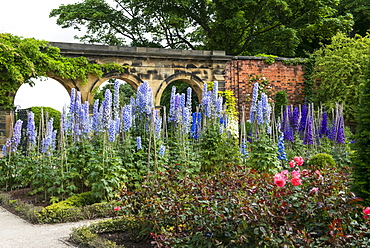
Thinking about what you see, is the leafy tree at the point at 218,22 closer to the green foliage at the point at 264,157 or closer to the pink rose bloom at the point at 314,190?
the green foliage at the point at 264,157

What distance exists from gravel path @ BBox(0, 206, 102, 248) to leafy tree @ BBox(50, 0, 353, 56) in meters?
15.1

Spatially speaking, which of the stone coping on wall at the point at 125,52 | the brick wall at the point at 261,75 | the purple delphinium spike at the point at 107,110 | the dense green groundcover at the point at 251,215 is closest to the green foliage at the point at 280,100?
the brick wall at the point at 261,75

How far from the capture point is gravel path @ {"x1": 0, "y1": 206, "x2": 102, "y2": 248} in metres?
4.74

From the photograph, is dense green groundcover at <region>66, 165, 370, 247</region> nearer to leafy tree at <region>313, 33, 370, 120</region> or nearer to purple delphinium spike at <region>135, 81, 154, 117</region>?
purple delphinium spike at <region>135, 81, 154, 117</region>

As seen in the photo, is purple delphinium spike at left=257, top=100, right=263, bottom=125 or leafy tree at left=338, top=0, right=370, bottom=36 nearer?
purple delphinium spike at left=257, top=100, right=263, bottom=125

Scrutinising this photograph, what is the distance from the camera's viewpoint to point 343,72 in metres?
15.8

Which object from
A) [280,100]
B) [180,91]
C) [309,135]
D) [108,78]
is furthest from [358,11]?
[108,78]

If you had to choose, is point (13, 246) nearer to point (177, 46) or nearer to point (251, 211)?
point (251, 211)

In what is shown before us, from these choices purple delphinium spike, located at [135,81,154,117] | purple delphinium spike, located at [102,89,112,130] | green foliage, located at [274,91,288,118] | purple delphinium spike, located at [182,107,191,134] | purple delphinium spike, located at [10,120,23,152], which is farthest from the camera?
green foliage, located at [274,91,288,118]

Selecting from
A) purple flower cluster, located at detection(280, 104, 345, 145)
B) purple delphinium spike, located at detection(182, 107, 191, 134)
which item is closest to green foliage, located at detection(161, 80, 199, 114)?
purple flower cluster, located at detection(280, 104, 345, 145)

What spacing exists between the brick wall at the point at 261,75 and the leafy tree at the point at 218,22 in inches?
103

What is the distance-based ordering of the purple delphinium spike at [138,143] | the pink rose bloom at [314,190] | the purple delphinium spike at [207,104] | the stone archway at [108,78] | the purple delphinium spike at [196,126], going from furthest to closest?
the stone archway at [108,78], the purple delphinium spike at [196,126], the purple delphinium spike at [207,104], the purple delphinium spike at [138,143], the pink rose bloom at [314,190]

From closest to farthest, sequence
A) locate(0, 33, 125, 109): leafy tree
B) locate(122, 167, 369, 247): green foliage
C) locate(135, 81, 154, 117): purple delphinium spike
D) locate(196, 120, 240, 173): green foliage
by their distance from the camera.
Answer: locate(122, 167, 369, 247): green foliage → locate(135, 81, 154, 117): purple delphinium spike → locate(196, 120, 240, 173): green foliage → locate(0, 33, 125, 109): leafy tree

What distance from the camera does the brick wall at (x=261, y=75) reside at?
16484mm
